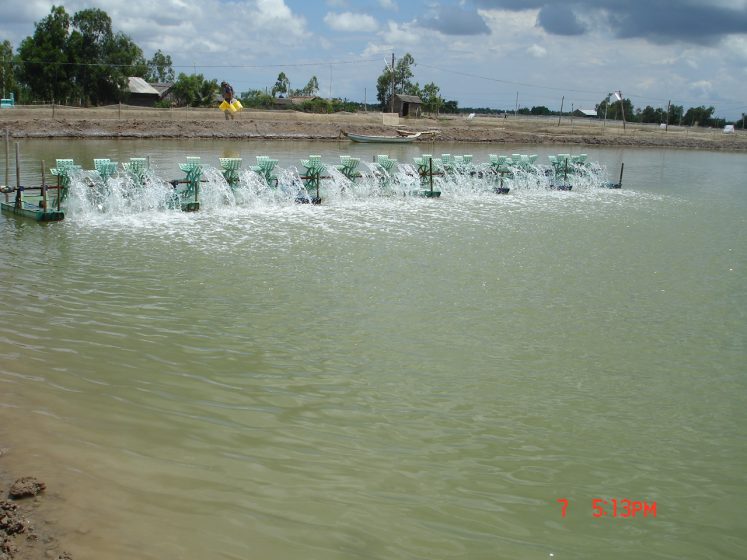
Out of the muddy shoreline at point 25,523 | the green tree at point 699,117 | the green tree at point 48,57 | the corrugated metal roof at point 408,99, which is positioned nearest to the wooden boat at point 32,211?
the muddy shoreline at point 25,523

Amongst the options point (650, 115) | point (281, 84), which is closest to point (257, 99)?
point (281, 84)

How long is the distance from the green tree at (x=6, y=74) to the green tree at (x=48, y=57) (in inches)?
205

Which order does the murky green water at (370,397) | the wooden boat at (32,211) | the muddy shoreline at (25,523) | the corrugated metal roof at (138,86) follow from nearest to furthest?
the muddy shoreline at (25,523)
the murky green water at (370,397)
the wooden boat at (32,211)
the corrugated metal roof at (138,86)

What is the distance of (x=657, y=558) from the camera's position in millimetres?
5008

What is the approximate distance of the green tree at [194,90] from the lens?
67.5 metres

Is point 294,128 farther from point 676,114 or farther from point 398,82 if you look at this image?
point 676,114

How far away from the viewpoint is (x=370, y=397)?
7379 mm

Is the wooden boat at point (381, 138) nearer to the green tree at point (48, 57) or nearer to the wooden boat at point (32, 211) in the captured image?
the green tree at point (48, 57)

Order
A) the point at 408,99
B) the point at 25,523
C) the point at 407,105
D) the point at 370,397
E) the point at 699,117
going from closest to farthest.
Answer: the point at 25,523 < the point at 370,397 < the point at 408,99 < the point at 407,105 < the point at 699,117

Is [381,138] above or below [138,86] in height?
below
